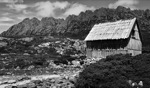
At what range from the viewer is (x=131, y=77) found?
12891 mm

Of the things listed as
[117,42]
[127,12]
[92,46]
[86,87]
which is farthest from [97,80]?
[127,12]

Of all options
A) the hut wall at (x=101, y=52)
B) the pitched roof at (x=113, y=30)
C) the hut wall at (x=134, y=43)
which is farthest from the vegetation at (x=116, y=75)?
the hut wall at (x=134, y=43)

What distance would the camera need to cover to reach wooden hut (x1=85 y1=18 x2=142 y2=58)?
2358 centimetres

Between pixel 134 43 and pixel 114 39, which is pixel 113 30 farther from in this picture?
pixel 134 43

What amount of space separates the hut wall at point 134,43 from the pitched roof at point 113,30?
151cm

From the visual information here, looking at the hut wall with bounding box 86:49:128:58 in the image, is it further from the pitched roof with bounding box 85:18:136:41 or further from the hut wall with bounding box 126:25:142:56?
the pitched roof with bounding box 85:18:136:41

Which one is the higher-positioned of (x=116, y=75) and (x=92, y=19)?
(x=92, y=19)

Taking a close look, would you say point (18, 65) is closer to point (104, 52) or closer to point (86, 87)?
point (104, 52)

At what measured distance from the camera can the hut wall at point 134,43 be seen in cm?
2427

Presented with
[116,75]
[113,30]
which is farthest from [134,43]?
[116,75]

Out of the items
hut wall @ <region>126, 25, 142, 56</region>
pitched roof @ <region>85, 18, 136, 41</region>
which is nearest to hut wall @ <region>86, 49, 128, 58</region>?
hut wall @ <region>126, 25, 142, 56</region>

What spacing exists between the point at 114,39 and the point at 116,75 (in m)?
11.6

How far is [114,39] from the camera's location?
78.5 ft

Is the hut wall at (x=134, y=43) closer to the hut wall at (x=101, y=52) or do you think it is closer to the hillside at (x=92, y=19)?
the hut wall at (x=101, y=52)
